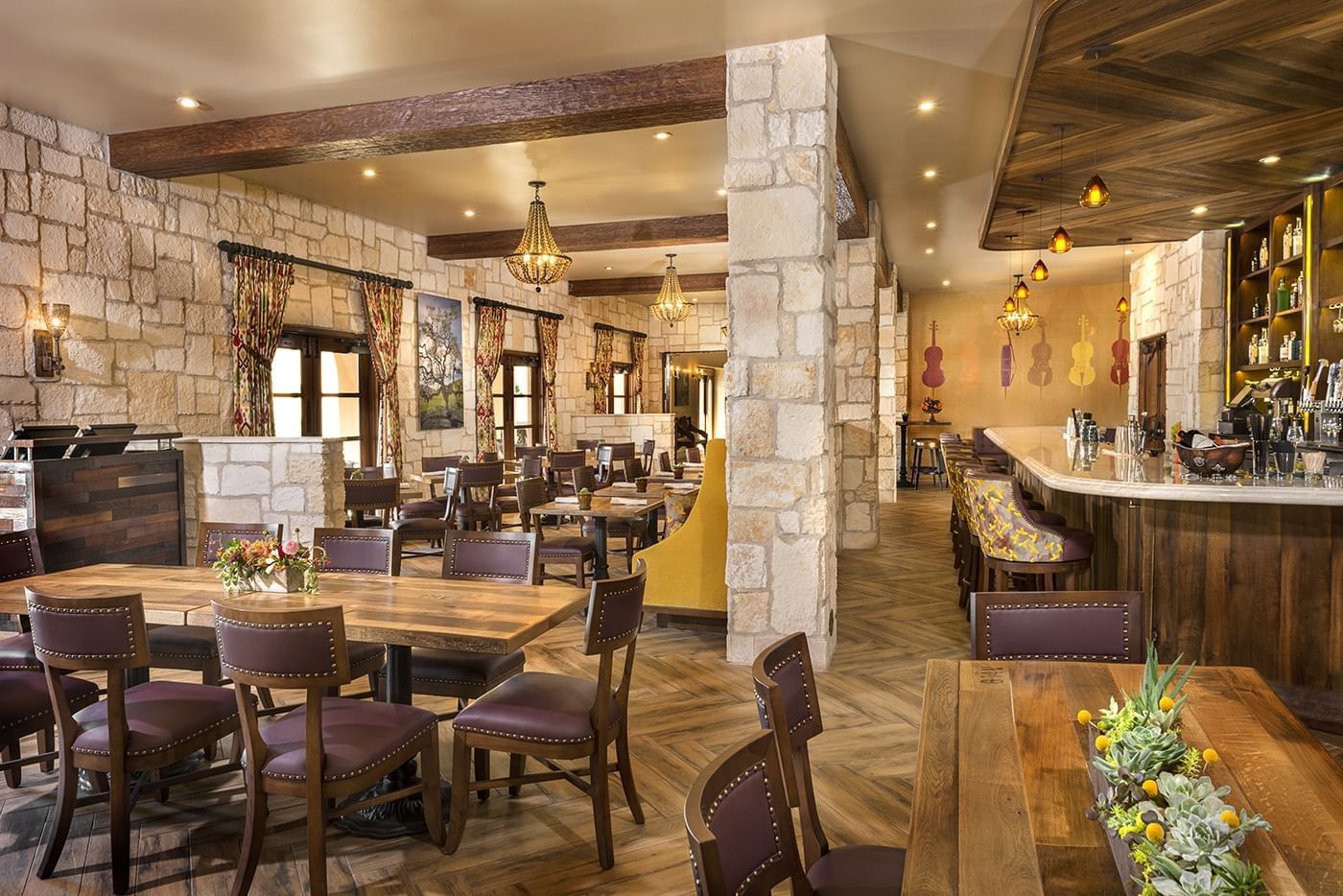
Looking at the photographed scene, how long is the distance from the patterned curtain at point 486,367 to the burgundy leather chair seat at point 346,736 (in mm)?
7871

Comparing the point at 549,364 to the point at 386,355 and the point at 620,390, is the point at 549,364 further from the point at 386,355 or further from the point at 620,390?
the point at 386,355

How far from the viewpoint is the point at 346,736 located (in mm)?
2445

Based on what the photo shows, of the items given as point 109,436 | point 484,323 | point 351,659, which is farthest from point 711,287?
point 351,659

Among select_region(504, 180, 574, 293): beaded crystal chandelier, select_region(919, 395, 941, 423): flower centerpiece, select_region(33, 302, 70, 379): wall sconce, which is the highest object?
select_region(504, 180, 574, 293): beaded crystal chandelier

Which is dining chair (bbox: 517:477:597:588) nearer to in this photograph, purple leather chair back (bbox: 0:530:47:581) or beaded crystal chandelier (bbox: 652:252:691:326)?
purple leather chair back (bbox: 0:530:47:581)

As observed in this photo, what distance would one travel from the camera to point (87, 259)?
577 centimetres

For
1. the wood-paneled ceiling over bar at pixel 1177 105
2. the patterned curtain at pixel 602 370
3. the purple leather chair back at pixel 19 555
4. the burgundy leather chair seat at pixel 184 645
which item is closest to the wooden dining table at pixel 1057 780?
the burgundy leather chair seat at pixel 184 645

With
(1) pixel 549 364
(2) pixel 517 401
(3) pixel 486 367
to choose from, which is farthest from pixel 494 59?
(1) pixel 549 364

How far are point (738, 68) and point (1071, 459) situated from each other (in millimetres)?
2831

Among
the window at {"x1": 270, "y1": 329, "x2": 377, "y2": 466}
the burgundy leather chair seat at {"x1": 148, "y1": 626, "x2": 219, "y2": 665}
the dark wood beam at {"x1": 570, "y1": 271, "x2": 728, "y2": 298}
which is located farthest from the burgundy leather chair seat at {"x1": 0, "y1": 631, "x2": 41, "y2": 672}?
the dark wood beam at {"x1": 570, "y1": 271, "x2": 728, "y2": 298}

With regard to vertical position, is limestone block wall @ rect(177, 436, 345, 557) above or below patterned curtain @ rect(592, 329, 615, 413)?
below

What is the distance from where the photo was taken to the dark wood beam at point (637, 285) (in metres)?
12.5

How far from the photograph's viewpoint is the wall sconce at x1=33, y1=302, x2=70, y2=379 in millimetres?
5395

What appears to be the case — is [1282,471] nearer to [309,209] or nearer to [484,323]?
[309,209]
